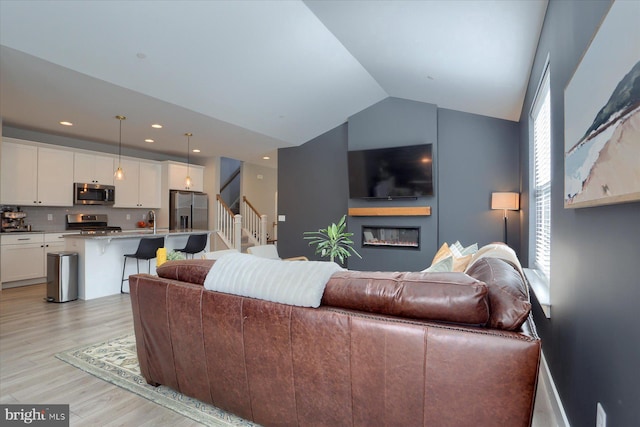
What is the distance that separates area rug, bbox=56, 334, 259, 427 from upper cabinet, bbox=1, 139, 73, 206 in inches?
154

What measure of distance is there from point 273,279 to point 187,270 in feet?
2.16

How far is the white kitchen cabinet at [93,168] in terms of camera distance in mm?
5930

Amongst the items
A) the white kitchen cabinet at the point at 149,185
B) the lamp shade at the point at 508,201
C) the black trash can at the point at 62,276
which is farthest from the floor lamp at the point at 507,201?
the white kitchen cabinet at the point at 149,185

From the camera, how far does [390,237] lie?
572cm

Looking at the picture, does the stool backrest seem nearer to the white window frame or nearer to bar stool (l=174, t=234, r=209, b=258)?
bar stool (l=174, t=234, r=209, b=258)

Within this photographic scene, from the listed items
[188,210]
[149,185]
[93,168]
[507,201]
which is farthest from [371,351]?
[149,185]

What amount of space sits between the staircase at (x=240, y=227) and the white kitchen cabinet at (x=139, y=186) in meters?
1.32

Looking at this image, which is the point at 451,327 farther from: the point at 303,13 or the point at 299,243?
the point at 299,243

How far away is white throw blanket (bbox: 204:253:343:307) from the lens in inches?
58.0

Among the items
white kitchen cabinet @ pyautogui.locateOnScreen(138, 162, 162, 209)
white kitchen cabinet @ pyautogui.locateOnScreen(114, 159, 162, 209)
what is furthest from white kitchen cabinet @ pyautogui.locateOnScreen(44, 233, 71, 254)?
white kitchen cabinet @ pyautogui.locateOnScreen(138, 162, 162, 209)

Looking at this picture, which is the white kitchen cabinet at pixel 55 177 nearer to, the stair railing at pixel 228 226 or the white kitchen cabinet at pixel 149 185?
the white kitchen cabinet at pixel 149 185

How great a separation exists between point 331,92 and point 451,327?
444 cm

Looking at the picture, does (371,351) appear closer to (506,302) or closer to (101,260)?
(506,302)

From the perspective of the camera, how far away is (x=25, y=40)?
112 inches
